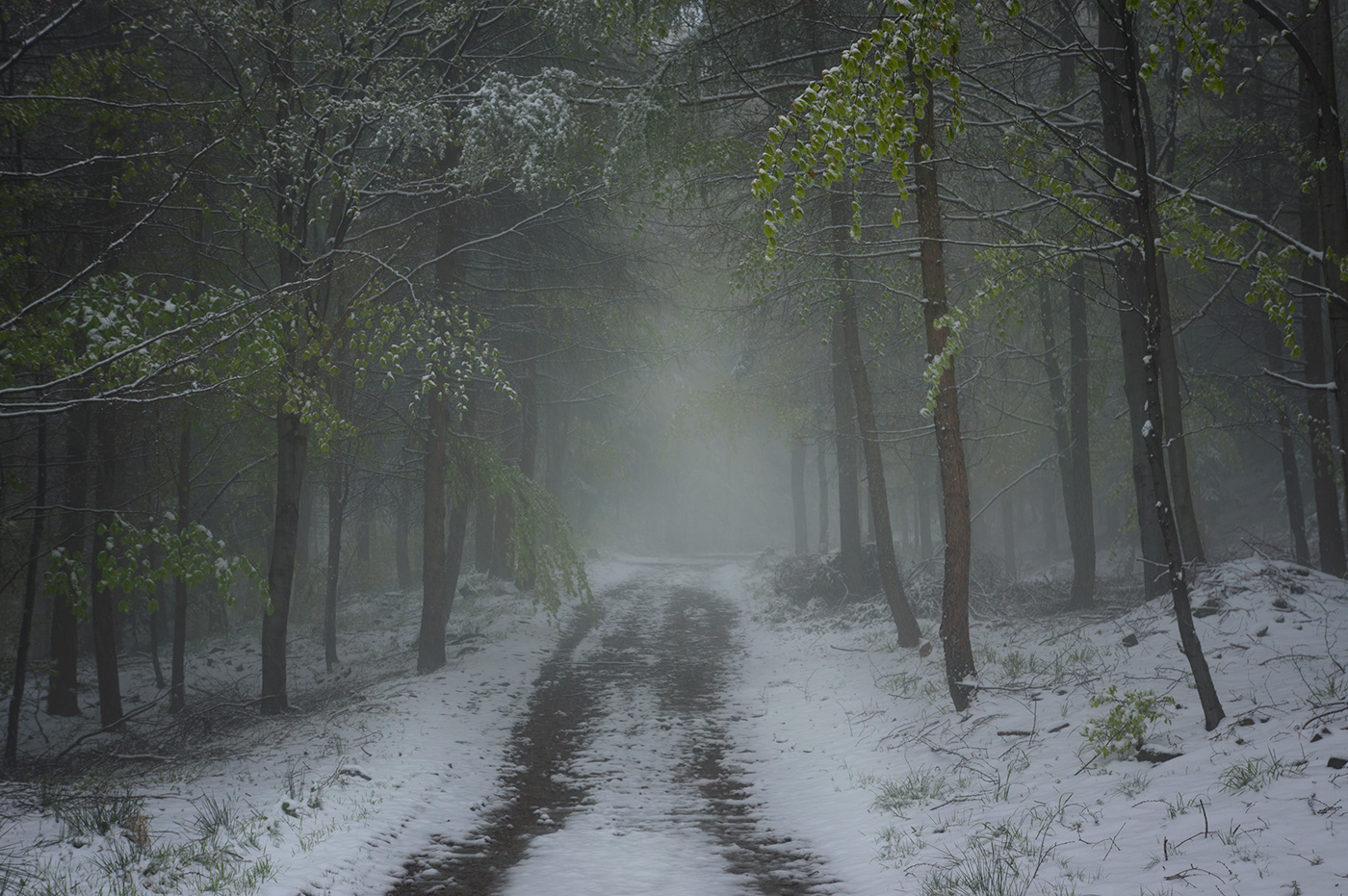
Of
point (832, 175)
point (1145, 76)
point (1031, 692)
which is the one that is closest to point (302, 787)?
point (832, 175)

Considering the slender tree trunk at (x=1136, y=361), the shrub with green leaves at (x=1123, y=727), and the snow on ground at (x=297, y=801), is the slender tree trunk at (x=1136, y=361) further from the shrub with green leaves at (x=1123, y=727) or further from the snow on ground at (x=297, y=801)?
the snow on ground at (x=297, y=801)

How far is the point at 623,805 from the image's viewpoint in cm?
700

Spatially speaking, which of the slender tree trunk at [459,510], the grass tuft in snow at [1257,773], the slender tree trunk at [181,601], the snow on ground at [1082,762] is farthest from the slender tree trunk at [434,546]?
the grass tuft in snow at [1257,773]

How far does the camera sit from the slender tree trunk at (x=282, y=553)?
10.7 meters

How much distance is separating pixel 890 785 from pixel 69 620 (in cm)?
1361

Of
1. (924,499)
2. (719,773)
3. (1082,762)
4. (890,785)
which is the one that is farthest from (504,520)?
(1082,762)

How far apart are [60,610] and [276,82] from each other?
9.46 m

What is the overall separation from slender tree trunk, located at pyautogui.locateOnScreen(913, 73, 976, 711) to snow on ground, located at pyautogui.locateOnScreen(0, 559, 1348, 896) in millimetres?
419

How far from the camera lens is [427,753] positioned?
26.8 ft

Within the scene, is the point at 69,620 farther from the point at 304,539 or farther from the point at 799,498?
the point at 799,498

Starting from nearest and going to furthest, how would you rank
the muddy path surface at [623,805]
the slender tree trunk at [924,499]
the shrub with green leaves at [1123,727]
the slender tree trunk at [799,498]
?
the muddy path surface at [623,805] < the shrub with green leaves at [1123,727] < the slender tree trunk at [924,499] < the slender tree trunk at [799,498]

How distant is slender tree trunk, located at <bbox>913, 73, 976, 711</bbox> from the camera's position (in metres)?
8.30

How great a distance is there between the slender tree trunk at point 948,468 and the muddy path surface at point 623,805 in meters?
2.73

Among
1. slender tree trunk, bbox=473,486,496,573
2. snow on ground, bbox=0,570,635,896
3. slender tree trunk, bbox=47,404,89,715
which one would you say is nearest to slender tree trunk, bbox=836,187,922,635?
snow on ground, bbox=0,570,635,896
